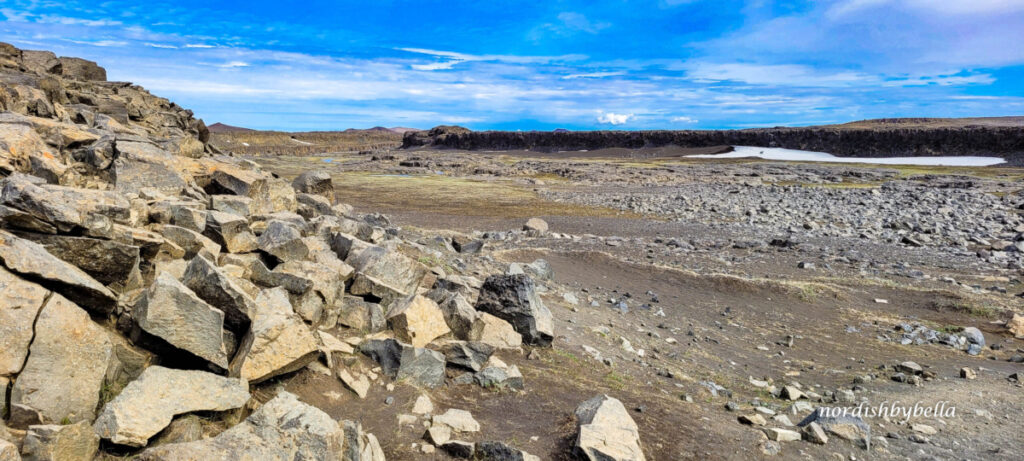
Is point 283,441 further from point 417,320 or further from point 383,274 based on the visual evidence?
point 383,274

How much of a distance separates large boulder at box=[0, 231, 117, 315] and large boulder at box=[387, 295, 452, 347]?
11.2ft

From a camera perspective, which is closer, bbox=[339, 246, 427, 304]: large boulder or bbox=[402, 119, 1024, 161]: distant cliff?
bbox=[339, 246, 427, 304]: large boulder

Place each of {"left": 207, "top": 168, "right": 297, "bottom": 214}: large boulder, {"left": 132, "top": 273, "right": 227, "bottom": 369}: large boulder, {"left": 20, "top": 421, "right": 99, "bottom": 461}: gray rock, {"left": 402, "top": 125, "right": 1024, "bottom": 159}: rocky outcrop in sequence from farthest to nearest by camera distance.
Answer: {"left": 402, "top": 125, "right": 1024, "bottom": 159}: rocky outcrop, {"left": 207, "top": 168, "right": 297, "bottom": 214}: large boulder, {"left": 132, "top": 273, "right": 227, "bottom": 369}: large boulder, {"left": 20, "top": 421, "right": 99, "bottom": 461}: gray rock

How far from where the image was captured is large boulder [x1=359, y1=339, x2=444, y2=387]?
7098 millimetres

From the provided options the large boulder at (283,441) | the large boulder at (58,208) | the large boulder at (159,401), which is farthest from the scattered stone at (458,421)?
the large boulder at (58,208)

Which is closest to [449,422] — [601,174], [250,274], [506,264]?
[250,274]

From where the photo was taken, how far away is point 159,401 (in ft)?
15.5

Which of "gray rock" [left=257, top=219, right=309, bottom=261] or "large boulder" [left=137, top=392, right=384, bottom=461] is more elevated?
"gray rock" [left=257, top=219, right=309, bottom=261]

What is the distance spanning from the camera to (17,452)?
3615 millimetres

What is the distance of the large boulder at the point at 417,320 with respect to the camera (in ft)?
25.9

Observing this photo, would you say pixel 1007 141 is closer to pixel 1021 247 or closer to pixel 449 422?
pixel 1021 247

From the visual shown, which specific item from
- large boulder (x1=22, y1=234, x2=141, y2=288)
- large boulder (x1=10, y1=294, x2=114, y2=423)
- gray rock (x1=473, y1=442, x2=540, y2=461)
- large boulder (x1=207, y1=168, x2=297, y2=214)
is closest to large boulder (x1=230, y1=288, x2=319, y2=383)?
large boulder (x1=10, y1=294, x2=114, y2=423)

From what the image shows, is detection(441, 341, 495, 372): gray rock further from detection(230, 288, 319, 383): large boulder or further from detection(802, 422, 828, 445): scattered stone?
detection(802, 422, 828, 445): scattered stone

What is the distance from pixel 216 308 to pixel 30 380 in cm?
162
